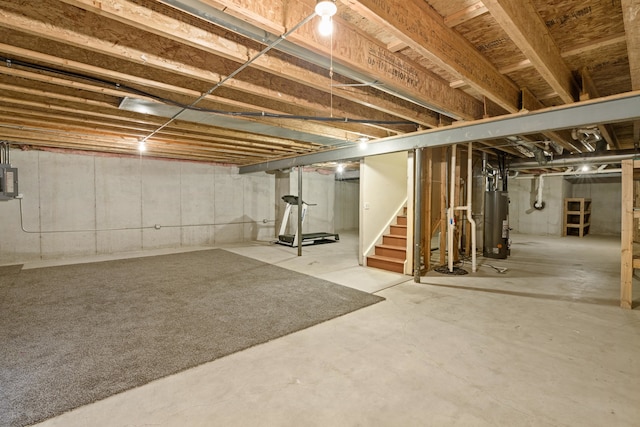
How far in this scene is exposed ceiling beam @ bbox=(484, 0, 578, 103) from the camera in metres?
1.50

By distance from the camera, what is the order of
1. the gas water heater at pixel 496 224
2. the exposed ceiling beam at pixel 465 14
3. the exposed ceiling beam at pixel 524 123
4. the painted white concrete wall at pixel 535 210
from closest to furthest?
the exposed ceiling beam at pixel 465 14, the exposed ceiling beam at pixel 524 123, the gas water heater at pixel 496 224, the painted white concrete wall at pixel 535 210

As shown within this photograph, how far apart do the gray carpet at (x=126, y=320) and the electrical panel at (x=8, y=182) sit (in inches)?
47.8

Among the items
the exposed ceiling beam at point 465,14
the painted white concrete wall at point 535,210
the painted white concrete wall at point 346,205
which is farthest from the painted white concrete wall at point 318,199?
the exposed ceiling beam at point 465,14

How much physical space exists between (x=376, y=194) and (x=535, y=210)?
775 centimetres

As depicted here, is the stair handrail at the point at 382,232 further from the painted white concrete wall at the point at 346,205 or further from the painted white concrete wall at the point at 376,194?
the painted white concrete wall at the point at 346,205

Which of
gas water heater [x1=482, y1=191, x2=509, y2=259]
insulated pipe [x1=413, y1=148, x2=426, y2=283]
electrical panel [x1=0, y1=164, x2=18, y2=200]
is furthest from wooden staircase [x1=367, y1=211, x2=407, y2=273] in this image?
electrical panel [x1=0, y1=164, x2=18, y2=200]

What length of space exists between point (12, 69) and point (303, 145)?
3.58 metres

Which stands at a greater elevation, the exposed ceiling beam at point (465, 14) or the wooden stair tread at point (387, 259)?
the exposed ceiling beam at point (465, 14)

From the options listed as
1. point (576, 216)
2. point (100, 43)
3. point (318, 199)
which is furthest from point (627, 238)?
point (576, 216)

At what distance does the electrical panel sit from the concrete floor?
5.19m

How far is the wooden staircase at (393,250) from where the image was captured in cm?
473

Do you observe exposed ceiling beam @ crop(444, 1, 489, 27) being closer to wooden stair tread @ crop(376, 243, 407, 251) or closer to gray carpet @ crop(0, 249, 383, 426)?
gray carpet @ crop(0, 249, 383, 426)

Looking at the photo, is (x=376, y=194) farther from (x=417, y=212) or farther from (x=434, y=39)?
(x=434, y=39)

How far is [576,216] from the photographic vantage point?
31.6 feet
